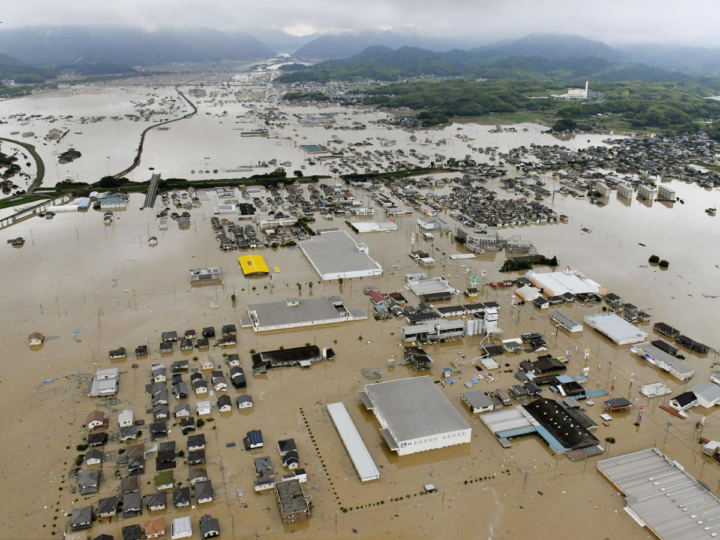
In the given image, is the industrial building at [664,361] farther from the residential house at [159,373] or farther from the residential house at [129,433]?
the residential house at [129,433]

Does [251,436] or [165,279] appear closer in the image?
[251,436]

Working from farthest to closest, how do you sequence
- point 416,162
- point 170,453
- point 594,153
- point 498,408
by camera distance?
point 594,153 → point 416,162 → point 498,408 → point 170,453

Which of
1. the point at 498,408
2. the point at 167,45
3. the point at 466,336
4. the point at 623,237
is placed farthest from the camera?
the point at 167,45

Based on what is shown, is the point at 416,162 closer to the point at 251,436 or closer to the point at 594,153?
the point at 594,153

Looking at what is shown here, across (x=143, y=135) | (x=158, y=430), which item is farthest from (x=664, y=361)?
(x=143, y=135)

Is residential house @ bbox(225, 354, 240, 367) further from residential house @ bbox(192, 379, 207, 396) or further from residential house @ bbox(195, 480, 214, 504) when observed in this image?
residential house @ bbox(195, 480, 214, 504)

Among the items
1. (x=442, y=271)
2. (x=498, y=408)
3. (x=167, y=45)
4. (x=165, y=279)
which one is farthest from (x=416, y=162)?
(x=167, y=45)
